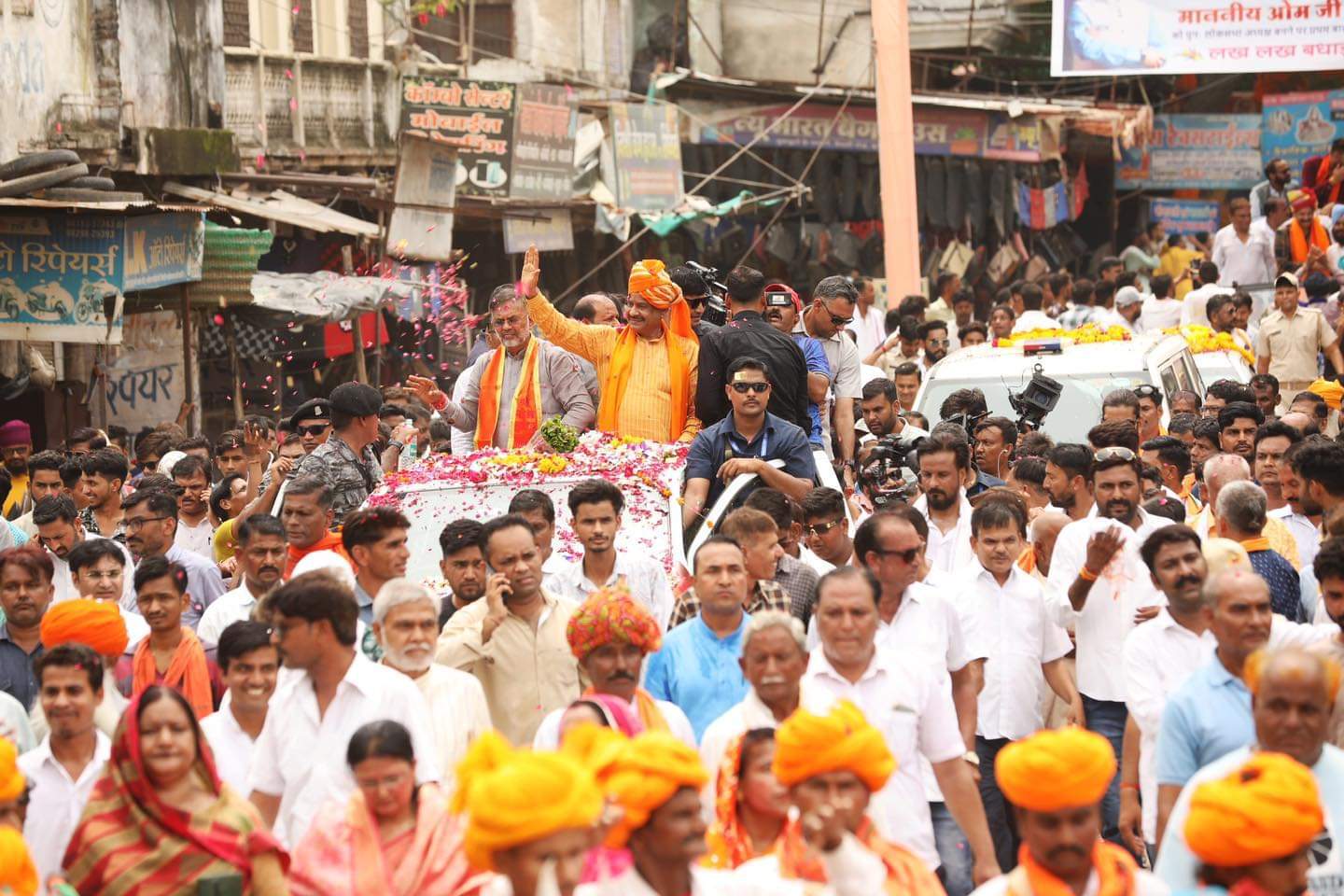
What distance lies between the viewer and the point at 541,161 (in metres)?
22.3

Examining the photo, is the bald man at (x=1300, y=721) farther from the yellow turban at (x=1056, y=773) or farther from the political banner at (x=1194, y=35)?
the political banner at (x=1194, y=35)

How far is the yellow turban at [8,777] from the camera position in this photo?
5676mm

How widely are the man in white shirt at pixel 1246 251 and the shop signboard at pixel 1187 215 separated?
38.3 ft

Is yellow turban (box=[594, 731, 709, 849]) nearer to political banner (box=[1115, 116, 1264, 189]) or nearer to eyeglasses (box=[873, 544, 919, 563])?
eyeglasses (box=[873, 544, 919, 563])

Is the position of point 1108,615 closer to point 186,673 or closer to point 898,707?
point 898,707

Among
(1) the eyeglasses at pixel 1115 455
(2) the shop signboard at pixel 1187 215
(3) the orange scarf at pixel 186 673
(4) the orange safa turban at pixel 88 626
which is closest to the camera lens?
(4) the orange safa turban at pixel 88 626

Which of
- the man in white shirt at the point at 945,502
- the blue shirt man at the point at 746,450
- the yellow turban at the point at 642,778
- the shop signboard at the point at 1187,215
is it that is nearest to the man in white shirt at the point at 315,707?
Result: the yellow turban at the point at 642,778

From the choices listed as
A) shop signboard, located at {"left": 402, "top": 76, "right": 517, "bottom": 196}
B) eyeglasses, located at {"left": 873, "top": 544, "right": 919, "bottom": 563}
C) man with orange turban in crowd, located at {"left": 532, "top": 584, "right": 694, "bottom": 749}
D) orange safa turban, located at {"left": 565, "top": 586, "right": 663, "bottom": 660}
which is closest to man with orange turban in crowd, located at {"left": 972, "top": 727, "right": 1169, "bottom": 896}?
man with orange turban in crowd, located at {"left": 532, "top": 584, "right": 694, "bottom": 749}

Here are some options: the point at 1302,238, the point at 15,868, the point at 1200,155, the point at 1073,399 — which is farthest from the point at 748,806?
the point at 1200,155

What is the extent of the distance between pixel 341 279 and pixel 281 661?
13.1 metres

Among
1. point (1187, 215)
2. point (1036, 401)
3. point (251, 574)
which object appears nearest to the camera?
point (251, 574)

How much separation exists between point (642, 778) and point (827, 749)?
0.50 meters

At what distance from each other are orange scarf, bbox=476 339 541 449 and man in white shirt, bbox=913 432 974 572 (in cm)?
209

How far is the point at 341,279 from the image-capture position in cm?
1966
